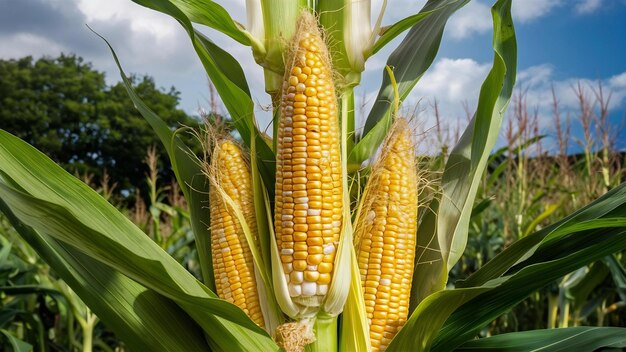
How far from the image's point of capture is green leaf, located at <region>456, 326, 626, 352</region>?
2.06 metres

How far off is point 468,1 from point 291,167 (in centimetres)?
99

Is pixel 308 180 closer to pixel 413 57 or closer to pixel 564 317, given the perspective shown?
pixel 413 57

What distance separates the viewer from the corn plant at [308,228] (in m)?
1.65

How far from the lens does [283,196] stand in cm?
169

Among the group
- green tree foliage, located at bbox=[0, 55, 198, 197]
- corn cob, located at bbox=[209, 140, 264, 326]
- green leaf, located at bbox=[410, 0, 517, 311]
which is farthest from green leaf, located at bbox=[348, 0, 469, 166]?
green tree foliage, located at bbox=[0, 55, 198, 197]

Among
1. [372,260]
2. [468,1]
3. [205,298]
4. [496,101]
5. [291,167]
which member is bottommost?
[205,298]

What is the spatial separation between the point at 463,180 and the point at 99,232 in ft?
3.71

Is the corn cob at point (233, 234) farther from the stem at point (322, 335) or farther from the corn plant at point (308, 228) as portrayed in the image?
the stem at point (322, 335)

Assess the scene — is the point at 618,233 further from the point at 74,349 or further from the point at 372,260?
the point at 74,349

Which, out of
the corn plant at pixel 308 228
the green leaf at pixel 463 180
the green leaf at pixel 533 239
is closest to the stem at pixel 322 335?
the corn plant at pixel 308 228

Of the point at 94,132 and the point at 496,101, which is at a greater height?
the point at 94,132

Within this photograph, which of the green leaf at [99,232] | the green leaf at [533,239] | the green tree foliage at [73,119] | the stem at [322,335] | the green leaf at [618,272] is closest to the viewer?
the green leaf at [99,232]

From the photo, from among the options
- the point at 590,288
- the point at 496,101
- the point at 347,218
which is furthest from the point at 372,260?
the point at 590,288

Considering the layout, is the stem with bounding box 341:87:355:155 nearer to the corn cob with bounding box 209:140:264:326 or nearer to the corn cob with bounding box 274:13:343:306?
the corn cob with bounding box 274:13:343:306
